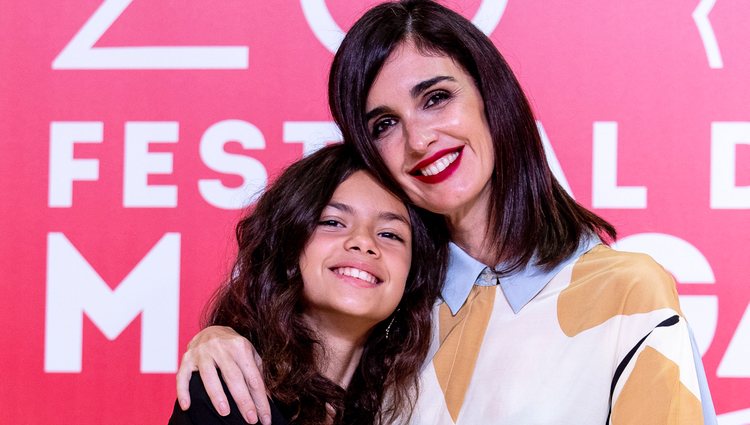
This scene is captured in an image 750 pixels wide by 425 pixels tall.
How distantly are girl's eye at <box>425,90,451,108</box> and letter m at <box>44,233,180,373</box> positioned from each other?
995 millimetres

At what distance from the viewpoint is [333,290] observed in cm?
180

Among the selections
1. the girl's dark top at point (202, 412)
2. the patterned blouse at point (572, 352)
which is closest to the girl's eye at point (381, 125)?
the patterned blouse at point (572, 352)

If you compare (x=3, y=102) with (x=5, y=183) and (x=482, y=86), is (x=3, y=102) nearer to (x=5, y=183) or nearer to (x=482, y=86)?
(x=5, y=183)

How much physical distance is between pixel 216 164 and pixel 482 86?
958mm

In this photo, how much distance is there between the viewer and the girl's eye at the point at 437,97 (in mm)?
1774

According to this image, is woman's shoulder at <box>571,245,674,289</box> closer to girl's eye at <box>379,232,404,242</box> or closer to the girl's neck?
girl's eye at <box>379,232,404,242</box>

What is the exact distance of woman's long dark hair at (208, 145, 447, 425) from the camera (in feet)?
5.89

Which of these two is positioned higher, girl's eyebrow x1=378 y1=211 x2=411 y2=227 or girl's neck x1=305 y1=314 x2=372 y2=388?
girl's eyebrow x1=378 y1=211 x2=411 y2=227

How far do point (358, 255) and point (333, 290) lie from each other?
0.09 meters

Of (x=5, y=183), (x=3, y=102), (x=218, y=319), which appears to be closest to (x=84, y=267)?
(x=5, y=183)

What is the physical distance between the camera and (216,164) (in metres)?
2.45

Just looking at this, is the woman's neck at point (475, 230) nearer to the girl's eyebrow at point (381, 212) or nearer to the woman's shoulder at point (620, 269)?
the girl's eyebrow at point (381, 212)

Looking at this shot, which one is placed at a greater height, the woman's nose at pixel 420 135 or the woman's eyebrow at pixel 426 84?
the woman's eyebrow at pixel 426 84

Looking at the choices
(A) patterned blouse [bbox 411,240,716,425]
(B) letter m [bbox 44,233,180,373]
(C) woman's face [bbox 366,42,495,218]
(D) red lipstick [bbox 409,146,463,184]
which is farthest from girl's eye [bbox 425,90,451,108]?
(B) letter m [bbox 44,233,180,373]
